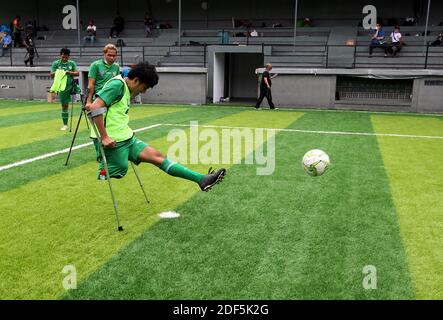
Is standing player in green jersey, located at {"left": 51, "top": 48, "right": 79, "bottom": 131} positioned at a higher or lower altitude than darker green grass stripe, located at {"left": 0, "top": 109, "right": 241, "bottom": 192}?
higher

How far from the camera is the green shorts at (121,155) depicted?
17.3ft

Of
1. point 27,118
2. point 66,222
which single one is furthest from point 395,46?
point 66,222

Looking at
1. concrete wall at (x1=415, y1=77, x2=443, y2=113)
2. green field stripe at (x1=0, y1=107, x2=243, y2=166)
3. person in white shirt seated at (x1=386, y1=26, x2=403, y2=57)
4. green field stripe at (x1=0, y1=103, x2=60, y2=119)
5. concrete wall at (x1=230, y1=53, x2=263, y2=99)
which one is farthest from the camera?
concrete wall at (x1=230, y1=53, x2=263, y2=99)

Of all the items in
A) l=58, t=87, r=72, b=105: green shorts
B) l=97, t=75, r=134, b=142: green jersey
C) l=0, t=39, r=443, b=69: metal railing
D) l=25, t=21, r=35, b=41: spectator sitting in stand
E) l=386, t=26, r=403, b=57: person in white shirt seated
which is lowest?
l=58, t=87, r=72, b=105: green shorts

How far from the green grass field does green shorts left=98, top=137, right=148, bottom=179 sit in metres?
0.64

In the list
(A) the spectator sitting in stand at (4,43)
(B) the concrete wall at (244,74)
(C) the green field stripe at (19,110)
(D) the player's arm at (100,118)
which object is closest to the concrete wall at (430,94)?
(B) the concrete wall at (244,74)

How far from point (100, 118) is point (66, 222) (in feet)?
4.55

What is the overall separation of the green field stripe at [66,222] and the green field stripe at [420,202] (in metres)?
2.89

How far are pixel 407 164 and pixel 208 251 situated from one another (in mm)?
5747

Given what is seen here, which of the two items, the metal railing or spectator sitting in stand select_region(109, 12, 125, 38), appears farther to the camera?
spectator sitting in stand select_region(109, 12, 125, 38)

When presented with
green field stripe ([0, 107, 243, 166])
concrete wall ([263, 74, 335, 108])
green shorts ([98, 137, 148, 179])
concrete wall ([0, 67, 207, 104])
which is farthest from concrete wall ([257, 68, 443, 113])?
green shorts ([98, 137, 148, 179])

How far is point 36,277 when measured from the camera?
394 centimetres

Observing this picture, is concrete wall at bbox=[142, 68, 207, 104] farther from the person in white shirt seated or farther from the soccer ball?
the soccer ball

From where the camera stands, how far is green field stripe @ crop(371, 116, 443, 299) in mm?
4105
